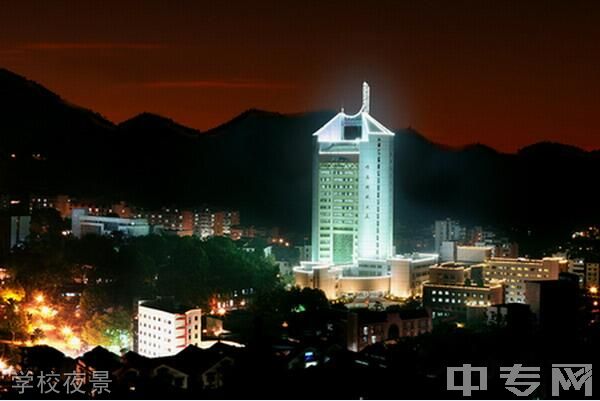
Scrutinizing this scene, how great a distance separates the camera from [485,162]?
77.8 ft

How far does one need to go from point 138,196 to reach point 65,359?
1309 centimetres

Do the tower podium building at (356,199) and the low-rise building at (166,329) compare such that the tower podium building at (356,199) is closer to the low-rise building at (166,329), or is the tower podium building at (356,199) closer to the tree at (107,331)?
the tree at (107,331)

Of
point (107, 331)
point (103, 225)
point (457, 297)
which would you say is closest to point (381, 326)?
point (457, 297)

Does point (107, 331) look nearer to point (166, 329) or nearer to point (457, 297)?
point (166, 329)

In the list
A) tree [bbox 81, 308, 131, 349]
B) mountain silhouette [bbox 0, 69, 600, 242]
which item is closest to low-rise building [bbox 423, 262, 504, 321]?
tree [bbox 81, 308, 131, 349]

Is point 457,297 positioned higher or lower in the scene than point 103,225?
lower

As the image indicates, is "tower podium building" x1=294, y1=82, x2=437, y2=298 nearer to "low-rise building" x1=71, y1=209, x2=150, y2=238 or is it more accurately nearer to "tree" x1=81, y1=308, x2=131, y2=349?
"low-rise building" x1=71, y1=209, x2=150, y2=238

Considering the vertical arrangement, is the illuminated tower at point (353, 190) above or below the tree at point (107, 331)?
above

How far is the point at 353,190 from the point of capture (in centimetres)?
1204

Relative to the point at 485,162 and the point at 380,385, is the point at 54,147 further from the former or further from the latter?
the point at 380,385

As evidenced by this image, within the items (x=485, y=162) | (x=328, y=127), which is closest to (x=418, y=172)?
(x=485, y=162)

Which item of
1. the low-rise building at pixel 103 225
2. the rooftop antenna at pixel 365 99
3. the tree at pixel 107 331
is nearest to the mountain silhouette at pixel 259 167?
the low-rise building at pixel 103 225

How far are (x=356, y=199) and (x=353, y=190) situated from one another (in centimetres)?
14

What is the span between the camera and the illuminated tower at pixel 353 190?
11.8 m
